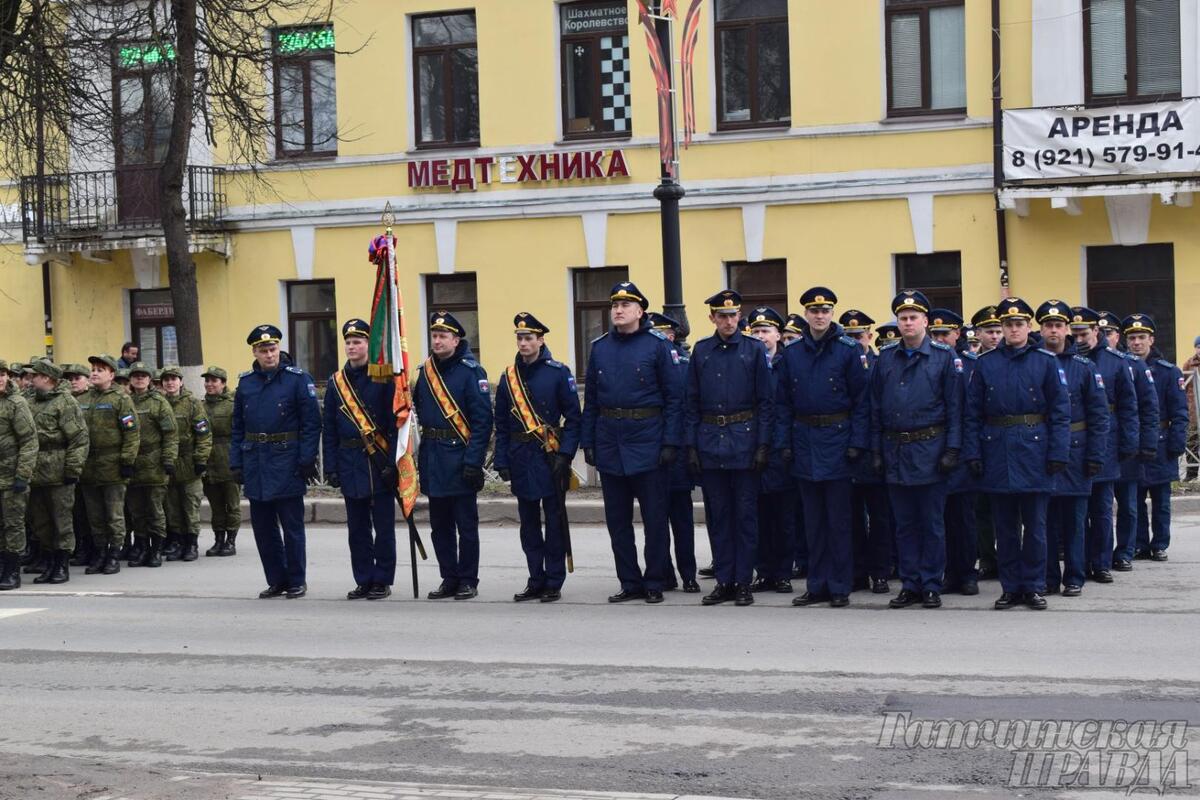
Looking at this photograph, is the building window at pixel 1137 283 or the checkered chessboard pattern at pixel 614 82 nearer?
the building window at pixel 1137 283

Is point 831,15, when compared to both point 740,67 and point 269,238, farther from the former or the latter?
point 269,238

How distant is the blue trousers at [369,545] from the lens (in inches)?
530

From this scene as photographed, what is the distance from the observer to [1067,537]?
41.0 ft

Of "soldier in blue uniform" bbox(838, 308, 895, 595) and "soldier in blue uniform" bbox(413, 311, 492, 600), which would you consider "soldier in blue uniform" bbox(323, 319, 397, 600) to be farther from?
"soldier in blue uniform" bbox(838, 308, 895, 595)

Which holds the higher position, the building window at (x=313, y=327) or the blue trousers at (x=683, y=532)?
the building window at (x=313, y=327)

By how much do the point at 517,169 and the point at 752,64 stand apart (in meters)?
3.70

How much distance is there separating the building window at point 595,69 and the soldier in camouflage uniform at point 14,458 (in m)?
12.7

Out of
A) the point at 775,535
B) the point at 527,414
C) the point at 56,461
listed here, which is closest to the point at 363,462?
the point at 527,414

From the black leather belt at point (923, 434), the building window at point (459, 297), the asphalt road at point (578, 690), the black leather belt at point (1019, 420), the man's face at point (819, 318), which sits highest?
the building window at point (459, 297)

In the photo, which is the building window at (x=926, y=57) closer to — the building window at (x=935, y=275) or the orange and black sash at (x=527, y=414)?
the building window at (x=935, y=275)

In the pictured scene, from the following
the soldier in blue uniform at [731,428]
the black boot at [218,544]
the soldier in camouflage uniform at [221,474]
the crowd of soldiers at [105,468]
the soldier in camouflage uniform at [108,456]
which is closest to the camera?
the soldier in blue uniform at [731,428]

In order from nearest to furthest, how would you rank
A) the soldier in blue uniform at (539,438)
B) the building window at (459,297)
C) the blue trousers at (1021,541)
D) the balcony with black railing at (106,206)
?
the blue trousers at (1021,541), the soldier in blue uniform at (539,438), the building window at (459,297), the balcony with black railing at (106,206)

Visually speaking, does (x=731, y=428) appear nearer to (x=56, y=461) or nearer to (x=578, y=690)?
(x=578, y=690)

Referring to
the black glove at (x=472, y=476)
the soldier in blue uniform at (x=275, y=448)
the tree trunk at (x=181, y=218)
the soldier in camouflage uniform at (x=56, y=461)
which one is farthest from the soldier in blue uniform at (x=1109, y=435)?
the tree trunk at (x=181, y=218)
